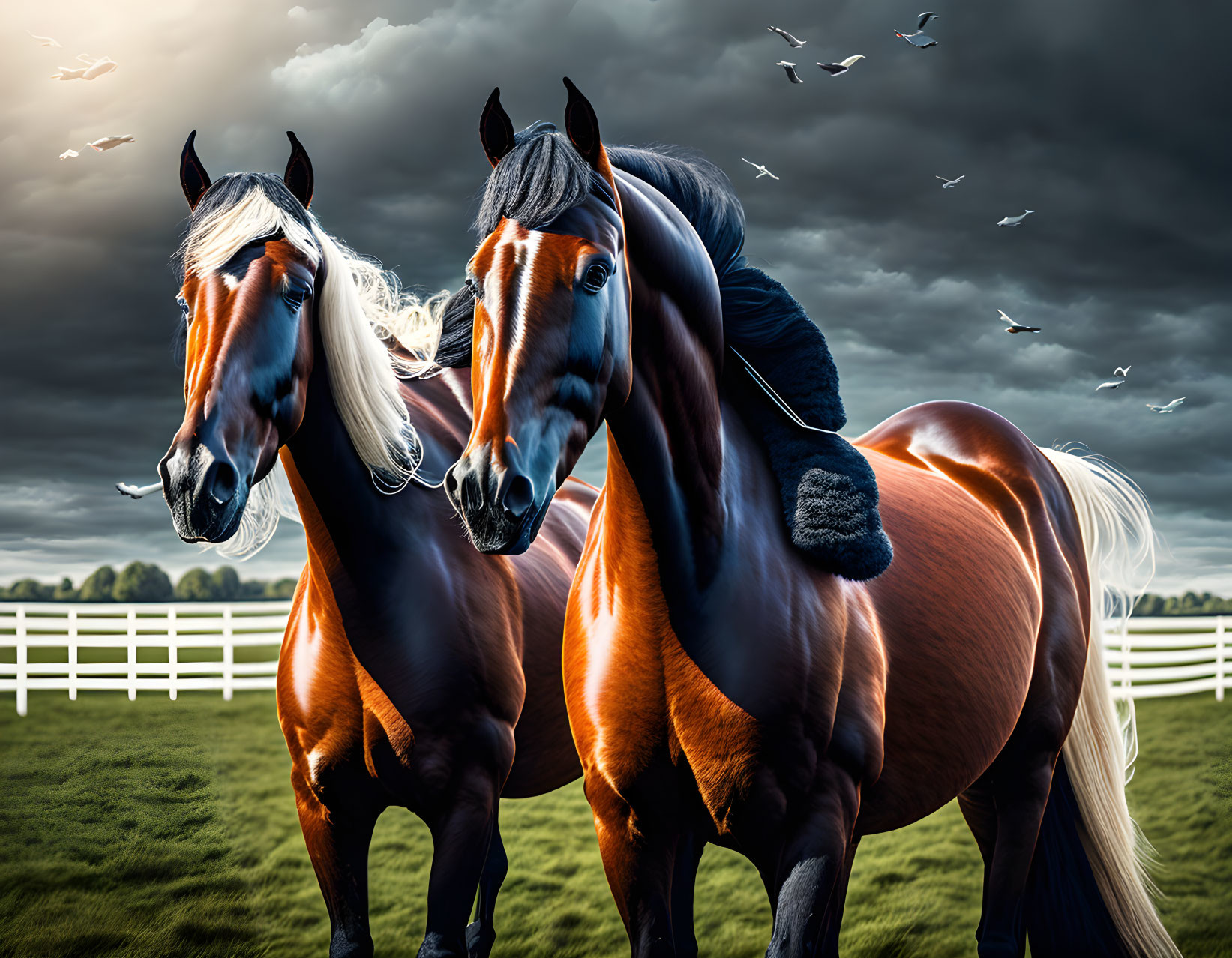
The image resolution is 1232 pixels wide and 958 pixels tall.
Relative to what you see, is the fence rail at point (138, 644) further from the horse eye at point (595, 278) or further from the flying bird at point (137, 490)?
the horse eye at point (595, 278)

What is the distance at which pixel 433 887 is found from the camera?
126 inches

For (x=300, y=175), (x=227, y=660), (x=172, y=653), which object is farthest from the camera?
(x=172, y=653)

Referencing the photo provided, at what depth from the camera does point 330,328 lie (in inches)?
130

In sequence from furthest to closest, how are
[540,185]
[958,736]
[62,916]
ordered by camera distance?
1. [62,916]
2. [958,736]
3. [540,185]

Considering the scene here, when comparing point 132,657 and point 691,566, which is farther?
point 132,657

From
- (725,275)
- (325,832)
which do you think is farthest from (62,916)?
(725,275)

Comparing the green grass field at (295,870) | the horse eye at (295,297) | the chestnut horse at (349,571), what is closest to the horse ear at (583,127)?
the chestnut horse at (349,571)

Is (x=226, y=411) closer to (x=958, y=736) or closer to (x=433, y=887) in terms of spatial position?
(x=433, y=887)

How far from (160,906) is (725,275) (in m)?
6.10

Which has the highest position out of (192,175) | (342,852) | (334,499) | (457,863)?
(192,175)

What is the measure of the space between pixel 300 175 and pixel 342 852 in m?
2.61

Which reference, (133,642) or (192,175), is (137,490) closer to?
(192,175)

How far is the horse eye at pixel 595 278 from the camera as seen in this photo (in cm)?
204

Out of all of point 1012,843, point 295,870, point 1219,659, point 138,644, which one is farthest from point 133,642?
point 1219,659
